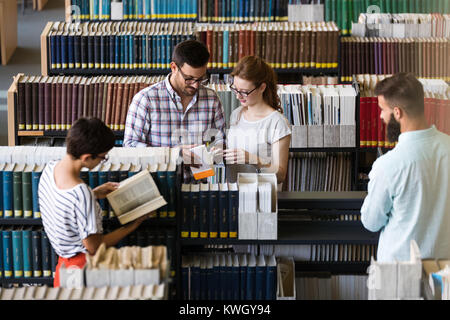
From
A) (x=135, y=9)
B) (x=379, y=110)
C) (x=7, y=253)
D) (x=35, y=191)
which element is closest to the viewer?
(x=35, y=191)

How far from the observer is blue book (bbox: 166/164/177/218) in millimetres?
3895

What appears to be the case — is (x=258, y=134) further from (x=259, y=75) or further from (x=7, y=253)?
(x=7, y=253)

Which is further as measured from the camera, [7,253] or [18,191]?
[7,253]

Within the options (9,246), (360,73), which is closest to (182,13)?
(360,73)

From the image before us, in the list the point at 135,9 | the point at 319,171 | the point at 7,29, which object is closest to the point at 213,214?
the point at 319,171

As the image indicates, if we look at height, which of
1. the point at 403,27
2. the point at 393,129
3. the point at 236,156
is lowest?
the point at 236,156

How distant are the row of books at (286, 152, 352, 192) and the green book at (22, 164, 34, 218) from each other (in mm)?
2978

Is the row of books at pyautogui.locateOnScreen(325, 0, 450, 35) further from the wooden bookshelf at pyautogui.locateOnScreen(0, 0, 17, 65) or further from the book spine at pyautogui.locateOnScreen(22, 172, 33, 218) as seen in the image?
the wooden bookshelf at pyautogui.locateOnScreen(0, 0, 17, 65)

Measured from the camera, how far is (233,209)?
398 cm

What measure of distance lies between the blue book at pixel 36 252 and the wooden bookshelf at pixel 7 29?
8.14 meters

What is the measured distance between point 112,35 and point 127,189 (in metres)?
3.47

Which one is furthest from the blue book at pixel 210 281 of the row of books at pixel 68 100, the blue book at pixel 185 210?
the row of books at pixel 68 100

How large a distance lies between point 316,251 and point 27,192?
5.81 ft
